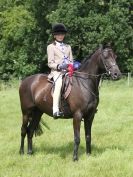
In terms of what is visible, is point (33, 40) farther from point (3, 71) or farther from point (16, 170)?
point (16, 170)

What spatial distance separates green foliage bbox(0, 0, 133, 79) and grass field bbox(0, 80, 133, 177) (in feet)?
79.0

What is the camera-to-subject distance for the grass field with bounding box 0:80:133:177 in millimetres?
8492

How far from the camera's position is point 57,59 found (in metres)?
9.88

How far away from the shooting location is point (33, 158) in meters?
9.95

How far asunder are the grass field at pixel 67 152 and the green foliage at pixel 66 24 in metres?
24.1

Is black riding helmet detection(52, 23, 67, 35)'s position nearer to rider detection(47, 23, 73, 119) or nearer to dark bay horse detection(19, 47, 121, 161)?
→ rider detection(47, 23, 73, 119)

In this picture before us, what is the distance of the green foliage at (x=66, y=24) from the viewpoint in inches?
1641

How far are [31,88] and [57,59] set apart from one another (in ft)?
4.09

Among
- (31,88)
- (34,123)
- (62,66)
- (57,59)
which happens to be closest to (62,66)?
(62,66)

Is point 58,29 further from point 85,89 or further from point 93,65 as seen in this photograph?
point 85,89

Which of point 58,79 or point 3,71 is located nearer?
point 58,79

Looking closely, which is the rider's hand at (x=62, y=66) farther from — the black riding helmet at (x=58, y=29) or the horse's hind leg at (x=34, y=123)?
the horse's hind leg at (x=34, y=123)

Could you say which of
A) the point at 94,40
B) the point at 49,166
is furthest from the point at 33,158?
the point at 94,40

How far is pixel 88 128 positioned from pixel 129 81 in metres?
24.8
